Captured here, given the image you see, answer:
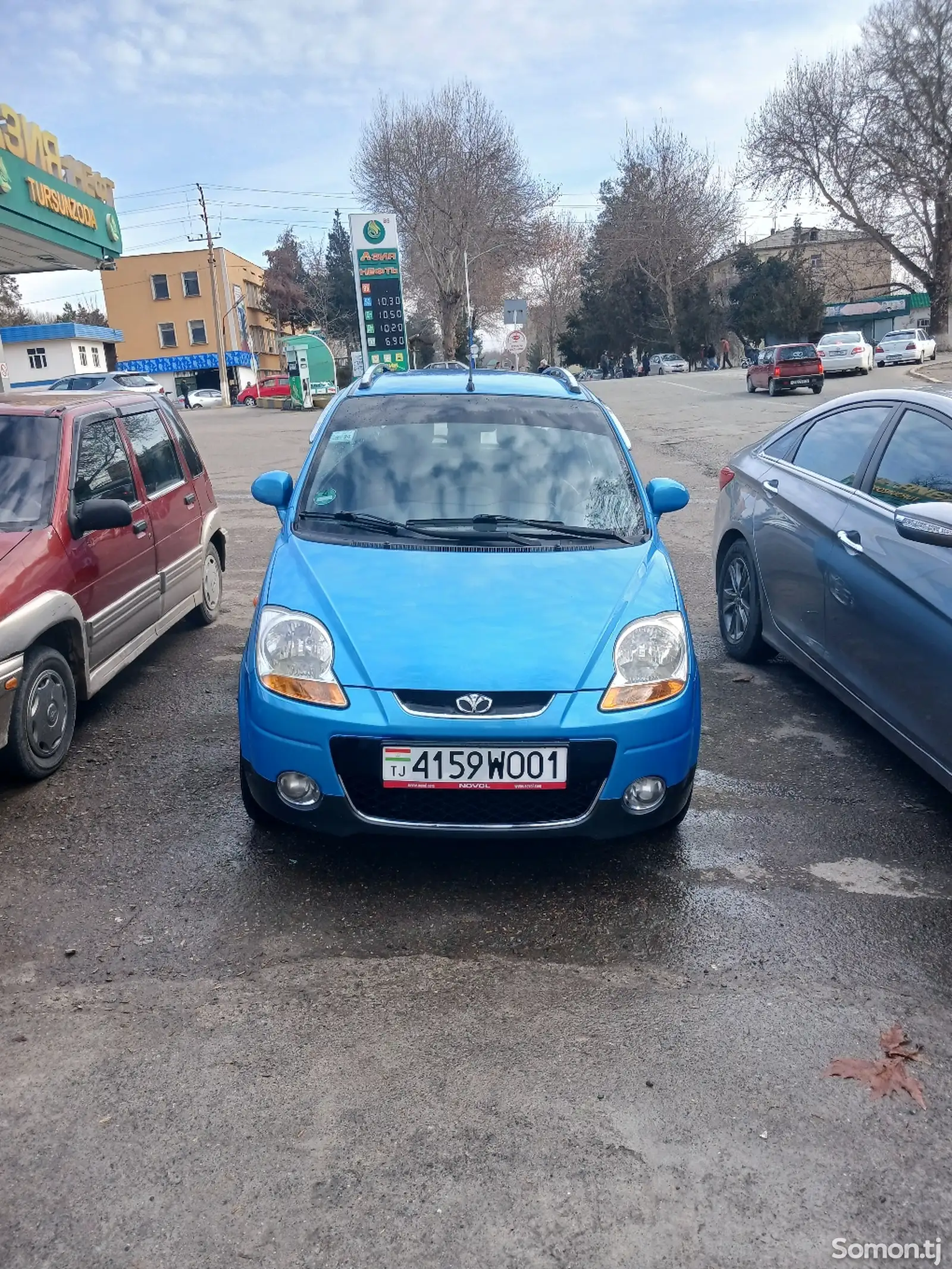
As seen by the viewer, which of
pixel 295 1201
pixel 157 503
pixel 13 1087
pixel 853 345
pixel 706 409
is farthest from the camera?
pixel 853 345

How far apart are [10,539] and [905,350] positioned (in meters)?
43.0

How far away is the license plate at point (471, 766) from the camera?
3168mm

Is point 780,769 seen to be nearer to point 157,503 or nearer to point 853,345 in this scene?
point 157,503

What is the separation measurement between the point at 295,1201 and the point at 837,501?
151 inches

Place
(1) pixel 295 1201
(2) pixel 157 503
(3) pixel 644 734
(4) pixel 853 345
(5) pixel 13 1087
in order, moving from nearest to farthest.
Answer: (1) pixel 295 1201 → (5) pixel 13 1087 → (3) pixel 644 734 → (2) pixel 157 503 → (4) pixel 853 345

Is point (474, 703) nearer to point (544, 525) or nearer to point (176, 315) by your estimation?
point (544, 525)

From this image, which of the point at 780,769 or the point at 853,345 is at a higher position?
the point at 853,345

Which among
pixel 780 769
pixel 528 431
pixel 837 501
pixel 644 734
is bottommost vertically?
pixel 780 769

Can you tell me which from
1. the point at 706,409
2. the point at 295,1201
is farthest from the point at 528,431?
the point at 706,409

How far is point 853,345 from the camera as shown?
34.9 meters

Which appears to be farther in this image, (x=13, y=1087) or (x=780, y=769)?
(x=780, y=769)

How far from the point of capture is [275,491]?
15.0 feet

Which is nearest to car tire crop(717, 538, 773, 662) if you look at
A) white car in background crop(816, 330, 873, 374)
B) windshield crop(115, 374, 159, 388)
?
windshield crop(115, 374, 159, 388)

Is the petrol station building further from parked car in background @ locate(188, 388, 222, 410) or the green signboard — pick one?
parked car in background @ locate(188, 388, 222, 410)
